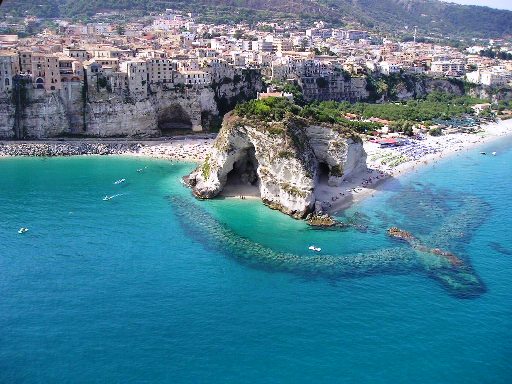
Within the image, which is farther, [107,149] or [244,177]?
[107,149]

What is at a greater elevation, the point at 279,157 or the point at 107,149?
the point at 279,157

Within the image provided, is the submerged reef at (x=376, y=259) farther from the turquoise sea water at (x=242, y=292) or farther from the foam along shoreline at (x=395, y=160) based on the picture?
the foam along shoreline at (x=395, y=160)

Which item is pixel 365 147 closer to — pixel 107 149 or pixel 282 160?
pixel 282 160

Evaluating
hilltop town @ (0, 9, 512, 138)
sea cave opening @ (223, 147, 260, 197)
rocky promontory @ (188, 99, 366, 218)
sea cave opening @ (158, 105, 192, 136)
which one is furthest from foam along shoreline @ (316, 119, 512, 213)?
sea cave opening @ (158, 105, 192, 136)

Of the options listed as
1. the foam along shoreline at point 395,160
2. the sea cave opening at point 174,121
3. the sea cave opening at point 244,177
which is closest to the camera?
the foam along shoreline at point 395,160

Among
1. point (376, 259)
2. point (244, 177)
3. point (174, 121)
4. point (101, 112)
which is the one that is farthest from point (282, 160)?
point (174, 121)

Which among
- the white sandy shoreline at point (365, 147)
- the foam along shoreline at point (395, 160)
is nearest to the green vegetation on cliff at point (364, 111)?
the foam along shoreline at point (395, 160)
